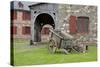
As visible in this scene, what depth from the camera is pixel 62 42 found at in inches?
149

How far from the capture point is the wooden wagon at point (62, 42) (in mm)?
3705

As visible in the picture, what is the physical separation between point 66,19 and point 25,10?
2.33 ft

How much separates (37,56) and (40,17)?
0.60 metres

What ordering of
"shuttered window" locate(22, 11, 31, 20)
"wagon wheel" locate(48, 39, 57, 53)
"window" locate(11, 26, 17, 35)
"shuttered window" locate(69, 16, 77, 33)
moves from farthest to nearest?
1. "shuttered window" locate(69, 16, 77, 33)
2. "wagon wheel" locate(48, 39, 57, 53)
3. "shuttered window" locate(22, 11, 31, 20)
4. "window" locate(11, 26, 17, 35)

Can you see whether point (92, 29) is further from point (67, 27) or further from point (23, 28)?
point (23, 28)

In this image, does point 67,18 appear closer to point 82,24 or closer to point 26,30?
point 82,24

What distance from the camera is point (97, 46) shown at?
405 centimetres

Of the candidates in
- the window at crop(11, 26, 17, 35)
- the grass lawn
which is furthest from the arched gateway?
the window at crop(11, 26, 17, 35)

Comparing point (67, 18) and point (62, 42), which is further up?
point (67, 18)

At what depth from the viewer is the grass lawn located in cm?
347

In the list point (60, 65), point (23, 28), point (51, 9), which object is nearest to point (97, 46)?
point (60, 65)

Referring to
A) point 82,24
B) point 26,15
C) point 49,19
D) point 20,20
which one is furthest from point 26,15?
point 82,24

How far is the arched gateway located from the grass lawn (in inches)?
5.9

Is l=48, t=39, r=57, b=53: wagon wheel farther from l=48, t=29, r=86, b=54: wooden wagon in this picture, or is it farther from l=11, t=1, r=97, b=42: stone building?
l=11, t=1, r=97, b=42: stone building
